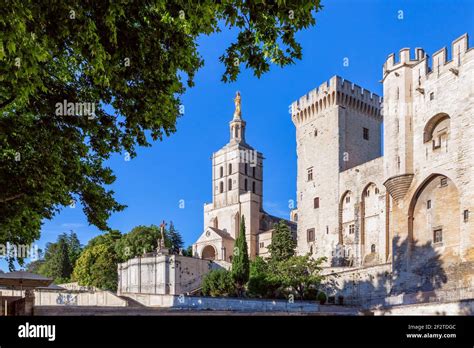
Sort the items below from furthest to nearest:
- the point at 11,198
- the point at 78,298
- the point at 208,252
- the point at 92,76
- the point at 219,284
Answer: the point at 208,252, the point at 219,284, the point at 78,298, the point at 11,198, the point at 92,76

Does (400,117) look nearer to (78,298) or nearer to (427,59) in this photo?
(427,59)

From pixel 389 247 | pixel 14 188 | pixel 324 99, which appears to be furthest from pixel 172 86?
pixel 324 99

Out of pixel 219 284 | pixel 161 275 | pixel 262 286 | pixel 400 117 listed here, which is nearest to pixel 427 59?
pixel 400 117

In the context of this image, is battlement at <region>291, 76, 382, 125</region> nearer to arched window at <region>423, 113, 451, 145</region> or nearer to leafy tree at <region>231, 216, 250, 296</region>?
leafy tree at <region>231, 216, 250, 296</region>

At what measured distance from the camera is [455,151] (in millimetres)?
32594

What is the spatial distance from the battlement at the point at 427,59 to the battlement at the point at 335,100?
16.7 meters

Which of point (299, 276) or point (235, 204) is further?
point (235, 204)

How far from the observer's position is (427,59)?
36375mm

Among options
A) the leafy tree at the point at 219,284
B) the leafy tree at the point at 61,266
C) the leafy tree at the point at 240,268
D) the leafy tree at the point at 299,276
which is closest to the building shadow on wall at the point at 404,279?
the leafy tree at the point at 299,276

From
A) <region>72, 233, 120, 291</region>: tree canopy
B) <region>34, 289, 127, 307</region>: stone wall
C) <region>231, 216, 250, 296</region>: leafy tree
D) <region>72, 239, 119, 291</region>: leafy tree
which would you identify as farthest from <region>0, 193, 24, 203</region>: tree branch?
<region>72, 233, 120, 291</region>: tree canopy

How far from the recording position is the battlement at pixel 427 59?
33.3 metres

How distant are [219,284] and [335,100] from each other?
921 inches

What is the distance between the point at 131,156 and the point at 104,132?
3.26 feet
